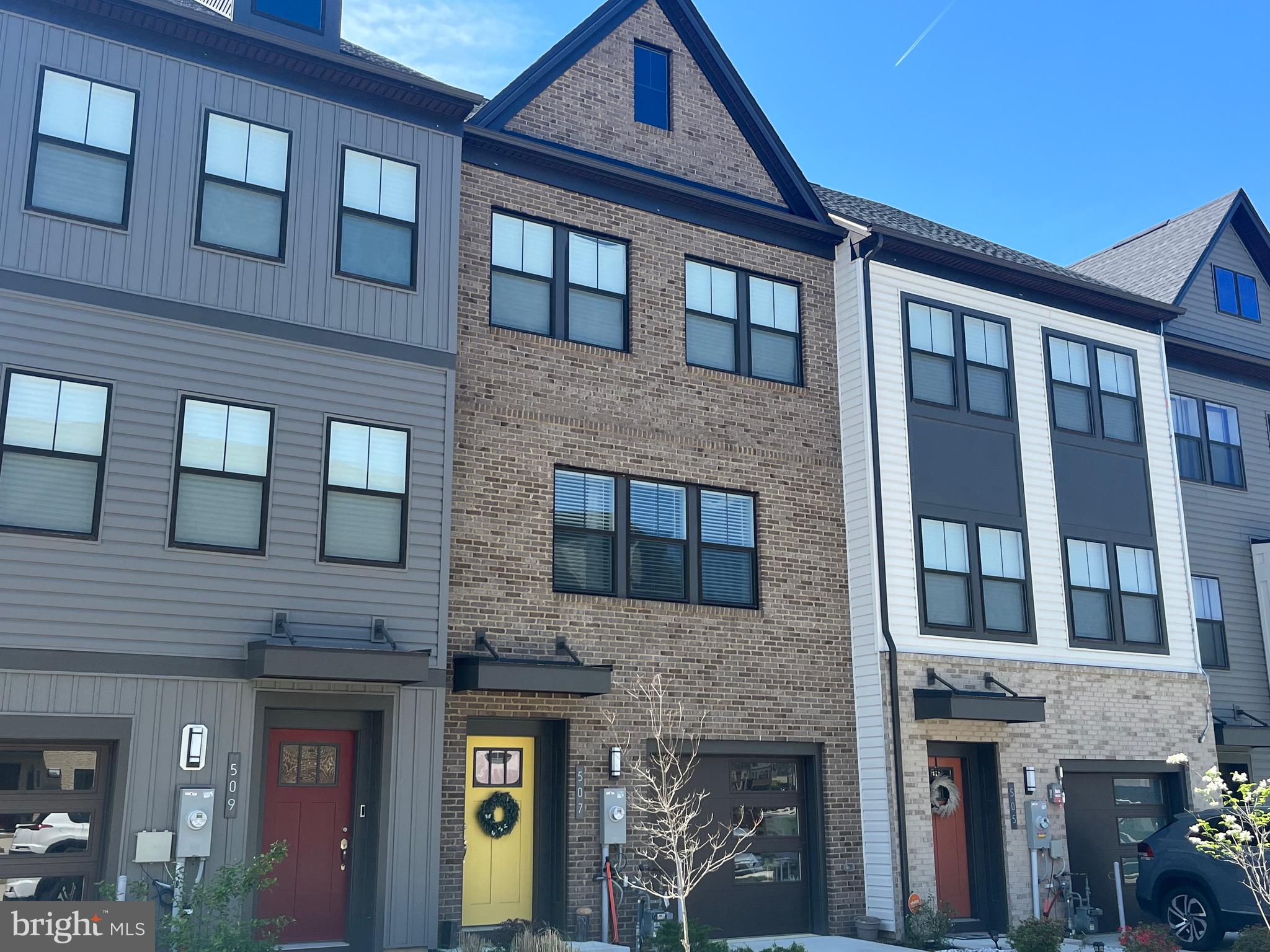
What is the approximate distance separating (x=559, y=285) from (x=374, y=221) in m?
2.75

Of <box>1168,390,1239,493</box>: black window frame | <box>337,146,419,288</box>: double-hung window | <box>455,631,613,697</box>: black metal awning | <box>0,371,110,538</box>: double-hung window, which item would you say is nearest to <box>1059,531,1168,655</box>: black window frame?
<box>1168,390,1239,493</box>: black window frame

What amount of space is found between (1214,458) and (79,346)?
62.4 ft

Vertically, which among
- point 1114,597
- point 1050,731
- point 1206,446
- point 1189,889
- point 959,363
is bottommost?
point 1189,889

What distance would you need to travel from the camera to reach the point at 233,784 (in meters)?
12.2

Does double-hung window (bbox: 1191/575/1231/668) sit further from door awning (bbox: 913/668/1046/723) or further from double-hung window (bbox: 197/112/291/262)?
double-hung window (bbox: 197/112/291/262)

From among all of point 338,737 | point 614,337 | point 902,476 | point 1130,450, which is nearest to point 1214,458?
point 1130,450

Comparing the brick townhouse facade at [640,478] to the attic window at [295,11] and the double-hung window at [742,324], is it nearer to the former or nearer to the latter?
the double-hung window at [742,324]

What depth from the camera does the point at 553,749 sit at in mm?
15008

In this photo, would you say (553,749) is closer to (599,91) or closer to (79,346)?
(79,346)

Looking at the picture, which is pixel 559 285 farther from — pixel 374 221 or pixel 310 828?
pixel 310 828

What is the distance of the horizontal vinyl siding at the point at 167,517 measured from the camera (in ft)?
38.8

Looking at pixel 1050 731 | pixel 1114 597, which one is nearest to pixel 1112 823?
pixel 1050 731

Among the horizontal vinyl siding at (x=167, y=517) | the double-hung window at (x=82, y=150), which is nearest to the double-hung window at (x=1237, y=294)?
the horizontal vinyl siding at (x=167, y=517)

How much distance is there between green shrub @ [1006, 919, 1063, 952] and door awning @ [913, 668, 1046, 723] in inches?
123
